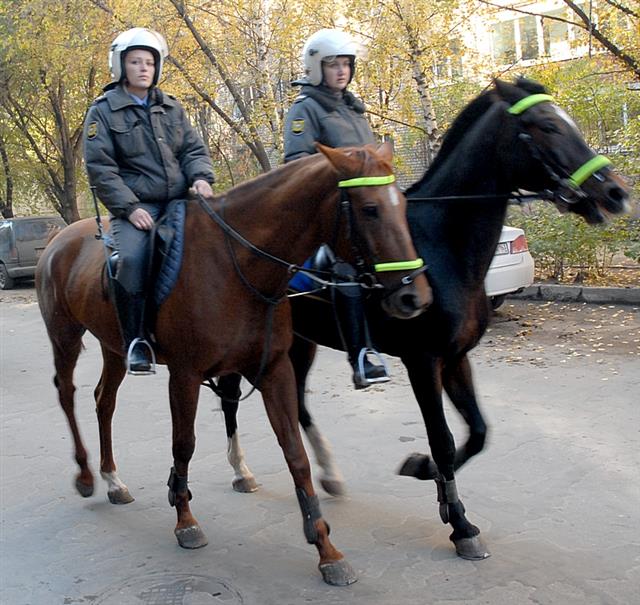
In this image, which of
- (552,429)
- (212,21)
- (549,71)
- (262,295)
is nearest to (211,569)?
(262,295)

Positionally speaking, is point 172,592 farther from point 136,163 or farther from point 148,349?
point 136,163

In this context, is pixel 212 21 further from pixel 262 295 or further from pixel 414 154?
pixel 262 295

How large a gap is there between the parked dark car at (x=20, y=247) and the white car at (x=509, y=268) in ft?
46.6

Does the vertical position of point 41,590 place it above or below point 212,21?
below

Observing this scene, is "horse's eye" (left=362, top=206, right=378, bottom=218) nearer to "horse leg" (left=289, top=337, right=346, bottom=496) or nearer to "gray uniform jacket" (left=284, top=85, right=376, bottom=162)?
"gray uniform jacket" (left=284, top=85, right=376, bottom=162)

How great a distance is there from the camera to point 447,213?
4531 millimetres

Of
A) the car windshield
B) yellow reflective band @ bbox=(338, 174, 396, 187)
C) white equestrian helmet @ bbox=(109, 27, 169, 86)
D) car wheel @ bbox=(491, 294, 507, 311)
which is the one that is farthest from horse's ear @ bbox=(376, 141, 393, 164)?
the car windshield

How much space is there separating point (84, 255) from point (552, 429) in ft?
12.8

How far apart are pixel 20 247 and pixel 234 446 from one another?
709 inches

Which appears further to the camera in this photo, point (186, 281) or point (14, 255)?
point (14, 255)

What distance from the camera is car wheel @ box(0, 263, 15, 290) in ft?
71.7

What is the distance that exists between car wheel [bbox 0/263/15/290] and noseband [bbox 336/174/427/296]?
65.0 ft

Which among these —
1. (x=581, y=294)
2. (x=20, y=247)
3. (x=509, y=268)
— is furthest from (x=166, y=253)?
(x=20, y=247)

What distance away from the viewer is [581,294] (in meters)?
12.2
